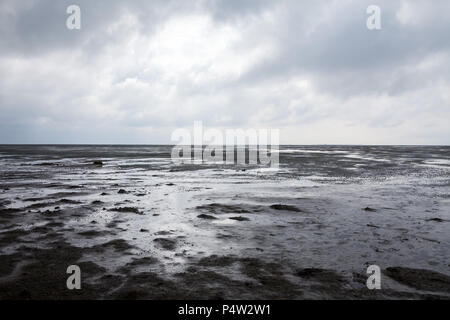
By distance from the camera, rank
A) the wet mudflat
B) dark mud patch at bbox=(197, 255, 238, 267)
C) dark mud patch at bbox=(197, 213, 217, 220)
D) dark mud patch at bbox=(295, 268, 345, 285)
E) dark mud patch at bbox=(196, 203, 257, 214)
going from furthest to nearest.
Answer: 1. dark mud patch at bbox=(196, 203, 257, 214)
2. dark mud patch at bbox=(197, 213, 217, 220)
3. dark mud patch at bbox=(197, 255, 238, 267)
4. dark mud patch at bbox=(295, 268, 345, 285)
5. the wet mudflat

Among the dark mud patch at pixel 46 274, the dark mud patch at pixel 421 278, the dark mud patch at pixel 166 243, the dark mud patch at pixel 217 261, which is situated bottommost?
the dark mud patch at pixel 217 261

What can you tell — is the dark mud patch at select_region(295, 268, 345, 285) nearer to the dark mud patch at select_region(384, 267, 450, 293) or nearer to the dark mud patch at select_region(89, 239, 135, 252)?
the dark mud patch at select_region(384, 267, 450, 293)

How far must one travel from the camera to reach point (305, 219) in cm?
1031

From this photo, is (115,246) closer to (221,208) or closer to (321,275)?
(321,275)

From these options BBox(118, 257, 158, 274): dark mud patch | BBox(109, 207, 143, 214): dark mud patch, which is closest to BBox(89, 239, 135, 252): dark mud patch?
BBox(118, 257, 158, 274): dark mud patch

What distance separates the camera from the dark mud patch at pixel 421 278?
17.3 feet

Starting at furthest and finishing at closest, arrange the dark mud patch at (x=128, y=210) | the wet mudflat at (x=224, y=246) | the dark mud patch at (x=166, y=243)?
1. the dark mud patch at (x=128, y=210)
2. the dark mud patch at (x=166, y=243)
3. the wet mudflat at (x=224, y=246)

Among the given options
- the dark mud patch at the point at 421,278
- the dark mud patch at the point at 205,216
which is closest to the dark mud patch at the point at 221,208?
the dark mud patch at the point at 205,216

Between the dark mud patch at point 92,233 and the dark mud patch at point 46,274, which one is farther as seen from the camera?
the dark mud patch at point 92,233

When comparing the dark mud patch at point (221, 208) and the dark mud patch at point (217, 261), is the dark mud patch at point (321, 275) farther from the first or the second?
the dark mud patch at point (221, 208)

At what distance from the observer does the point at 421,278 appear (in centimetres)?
562

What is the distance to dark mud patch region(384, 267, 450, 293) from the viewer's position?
5277mm

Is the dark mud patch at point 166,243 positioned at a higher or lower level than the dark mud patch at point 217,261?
higher
